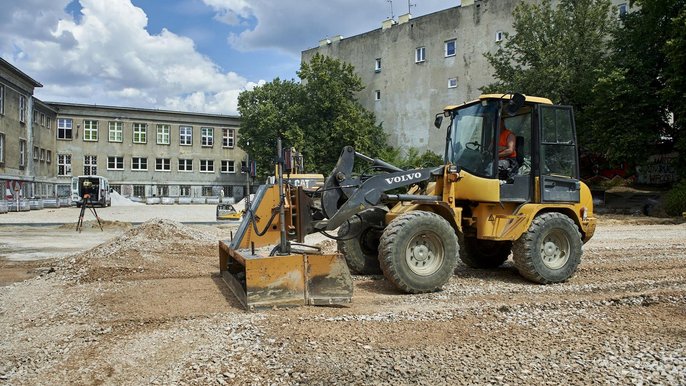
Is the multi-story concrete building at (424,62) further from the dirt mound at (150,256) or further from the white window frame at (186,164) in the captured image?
the dirt mound at (150,256)

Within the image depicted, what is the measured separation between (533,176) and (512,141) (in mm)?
644

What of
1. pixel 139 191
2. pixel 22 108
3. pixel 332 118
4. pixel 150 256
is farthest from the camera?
pixel 139 191

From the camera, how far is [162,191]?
196 feet

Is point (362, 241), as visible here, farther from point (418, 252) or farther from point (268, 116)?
point (268, 116)

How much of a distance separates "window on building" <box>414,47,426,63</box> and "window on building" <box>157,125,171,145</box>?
97.0 feet

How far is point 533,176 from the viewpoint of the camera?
888cm

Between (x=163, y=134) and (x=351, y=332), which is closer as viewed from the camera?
(x=351, y=332)

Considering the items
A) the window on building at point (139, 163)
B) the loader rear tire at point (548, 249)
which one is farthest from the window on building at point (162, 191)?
the loader rear tire at point (548, 249)

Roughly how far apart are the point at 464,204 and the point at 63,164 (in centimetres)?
5578

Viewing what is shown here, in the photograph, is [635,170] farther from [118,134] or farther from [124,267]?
[118,134]

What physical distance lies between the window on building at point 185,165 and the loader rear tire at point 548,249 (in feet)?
184

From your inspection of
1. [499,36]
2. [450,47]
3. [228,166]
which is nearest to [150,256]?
[499,36]

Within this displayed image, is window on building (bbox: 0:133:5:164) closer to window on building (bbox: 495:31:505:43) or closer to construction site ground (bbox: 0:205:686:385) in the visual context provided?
construction site ground (bbox: 0:205:686:385)

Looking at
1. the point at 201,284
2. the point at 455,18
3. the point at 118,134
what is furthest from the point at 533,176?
the point at 118,134
